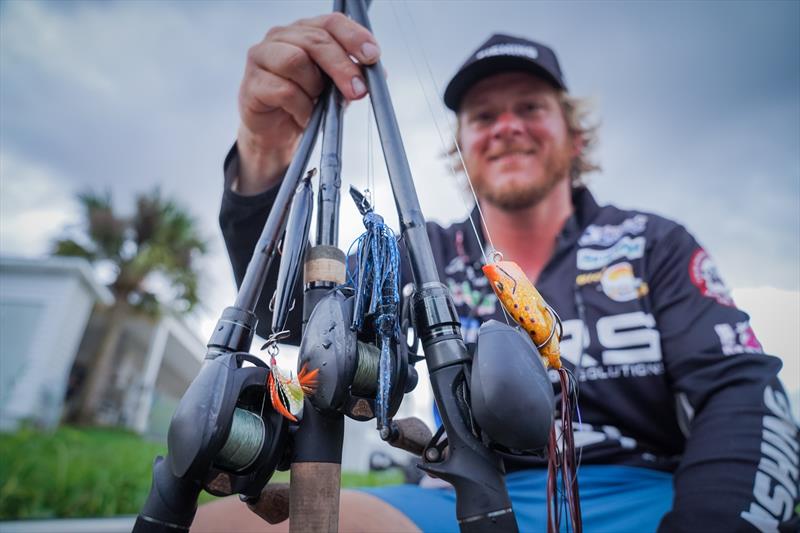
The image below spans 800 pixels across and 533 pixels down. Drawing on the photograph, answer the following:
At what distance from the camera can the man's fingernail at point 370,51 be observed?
0.75 m

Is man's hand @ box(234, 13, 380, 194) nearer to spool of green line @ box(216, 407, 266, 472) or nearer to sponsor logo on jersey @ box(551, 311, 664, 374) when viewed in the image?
spool of green line @ box(216, 407, 266, 472)

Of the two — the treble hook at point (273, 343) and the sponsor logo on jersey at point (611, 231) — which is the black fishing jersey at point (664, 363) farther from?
the treble hook at point (273, 343)

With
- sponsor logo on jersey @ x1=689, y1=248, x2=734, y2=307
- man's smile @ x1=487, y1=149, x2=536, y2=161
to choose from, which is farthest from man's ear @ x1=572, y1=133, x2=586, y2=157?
sponsor logo on jersey @ x1=689, y1=248, x2=734, y2=307

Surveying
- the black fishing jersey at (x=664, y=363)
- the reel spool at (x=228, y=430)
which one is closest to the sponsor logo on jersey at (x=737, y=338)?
the black fishing jersey at (x=664, y=363)

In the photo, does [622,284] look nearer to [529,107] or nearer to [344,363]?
[529,107]

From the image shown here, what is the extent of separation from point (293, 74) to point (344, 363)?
1.99ft

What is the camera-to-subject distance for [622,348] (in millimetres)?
1221

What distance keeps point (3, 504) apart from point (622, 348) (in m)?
3.72

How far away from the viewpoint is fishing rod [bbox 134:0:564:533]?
1.36ft

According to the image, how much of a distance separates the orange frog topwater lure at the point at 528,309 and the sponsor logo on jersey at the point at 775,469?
0.67 meters

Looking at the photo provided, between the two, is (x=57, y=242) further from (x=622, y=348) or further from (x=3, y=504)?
(x=622, y=348)

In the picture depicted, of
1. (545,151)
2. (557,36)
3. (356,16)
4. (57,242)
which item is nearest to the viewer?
(356,16)

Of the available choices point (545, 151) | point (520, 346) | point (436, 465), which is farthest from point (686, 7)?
point (436, 465)

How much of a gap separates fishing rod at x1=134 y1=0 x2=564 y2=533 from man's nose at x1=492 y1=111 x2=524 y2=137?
1227 mm
